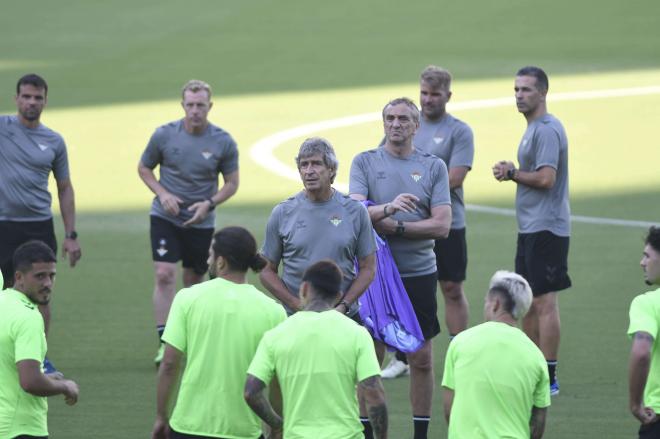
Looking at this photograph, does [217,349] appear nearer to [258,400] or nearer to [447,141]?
[258,400]

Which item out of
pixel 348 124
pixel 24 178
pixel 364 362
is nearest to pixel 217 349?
pixel 364 362

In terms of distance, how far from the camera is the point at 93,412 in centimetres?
1029

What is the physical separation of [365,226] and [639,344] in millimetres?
2193

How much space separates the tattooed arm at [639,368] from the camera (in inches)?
272

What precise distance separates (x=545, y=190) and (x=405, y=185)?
1.77 meters

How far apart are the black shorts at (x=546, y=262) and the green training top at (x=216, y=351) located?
4.22 metres

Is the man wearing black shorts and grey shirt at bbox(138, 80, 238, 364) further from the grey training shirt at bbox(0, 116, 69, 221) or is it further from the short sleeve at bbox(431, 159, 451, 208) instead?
the short sleeve at bbox(431, 159, 451, 208)

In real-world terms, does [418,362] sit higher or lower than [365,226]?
lower

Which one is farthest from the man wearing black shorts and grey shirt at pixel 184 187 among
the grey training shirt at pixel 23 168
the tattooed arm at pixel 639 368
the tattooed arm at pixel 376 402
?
the tattooed arm at pixel 639 368

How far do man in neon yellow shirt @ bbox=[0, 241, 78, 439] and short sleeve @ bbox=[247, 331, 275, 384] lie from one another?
3.33 ft

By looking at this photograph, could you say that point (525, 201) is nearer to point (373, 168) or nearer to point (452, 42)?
point (373, 168)

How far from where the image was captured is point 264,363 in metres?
6.60

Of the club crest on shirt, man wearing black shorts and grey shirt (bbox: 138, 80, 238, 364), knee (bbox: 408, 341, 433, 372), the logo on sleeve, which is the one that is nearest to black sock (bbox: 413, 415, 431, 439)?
knee (bbox: 408, 341, 433, 372)

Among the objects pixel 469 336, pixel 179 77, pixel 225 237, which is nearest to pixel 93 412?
pixel 225 237
